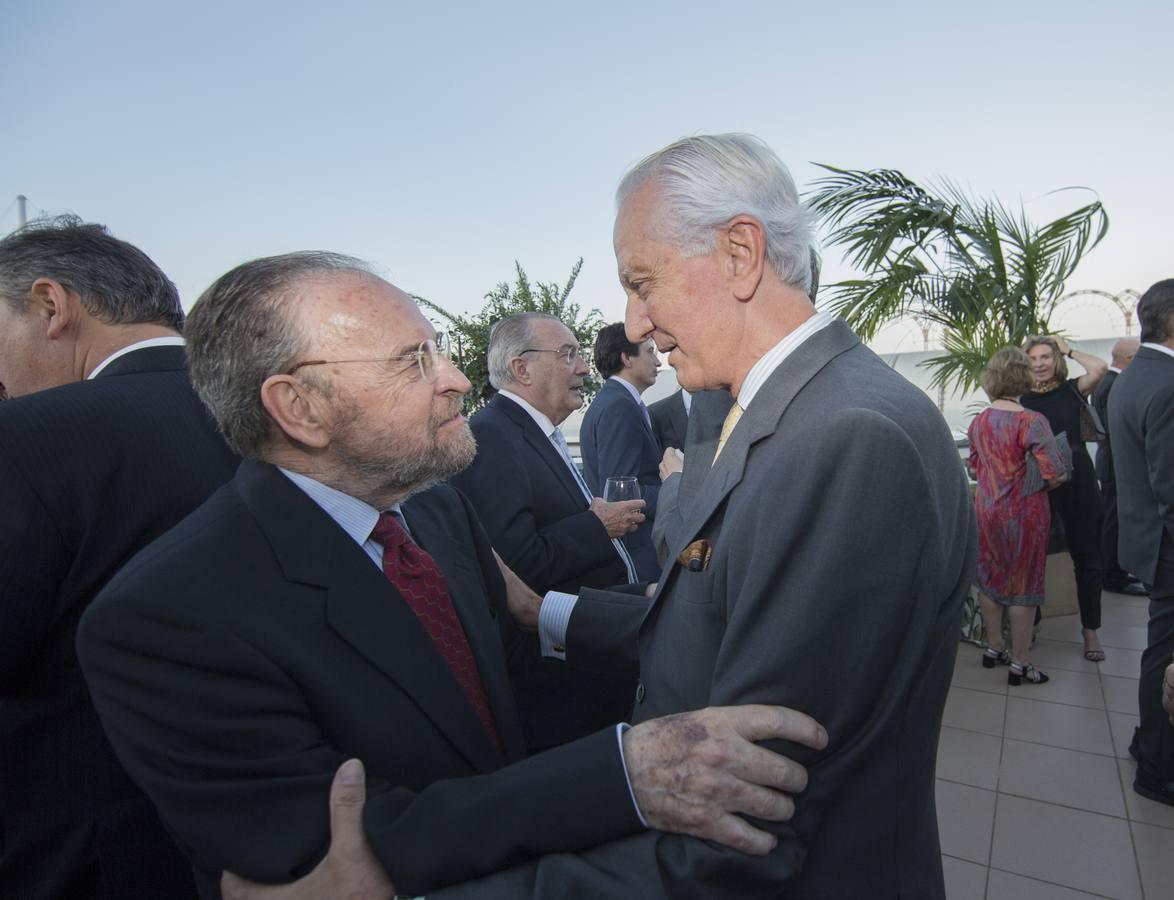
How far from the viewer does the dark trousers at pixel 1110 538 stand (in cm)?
579

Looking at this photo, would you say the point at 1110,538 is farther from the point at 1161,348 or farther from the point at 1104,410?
the point at 1161,348

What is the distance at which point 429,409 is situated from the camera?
54.0 inches

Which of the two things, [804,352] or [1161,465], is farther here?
[1161,465]

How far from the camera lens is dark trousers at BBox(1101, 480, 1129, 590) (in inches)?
228

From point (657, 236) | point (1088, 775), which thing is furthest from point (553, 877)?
point (1088, 775)

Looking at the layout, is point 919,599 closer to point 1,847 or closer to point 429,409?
point 429,409

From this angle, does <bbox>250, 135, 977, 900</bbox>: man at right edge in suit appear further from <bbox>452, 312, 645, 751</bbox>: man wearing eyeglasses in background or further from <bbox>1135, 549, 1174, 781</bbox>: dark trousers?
<bbox>1135, 549, 1174, 781</bbox>: dark trousers

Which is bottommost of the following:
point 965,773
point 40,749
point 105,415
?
point 965,773

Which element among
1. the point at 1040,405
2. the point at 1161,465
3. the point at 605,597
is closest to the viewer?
the point at 605,597

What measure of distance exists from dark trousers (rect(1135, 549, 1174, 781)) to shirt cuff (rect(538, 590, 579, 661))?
297 centimetres

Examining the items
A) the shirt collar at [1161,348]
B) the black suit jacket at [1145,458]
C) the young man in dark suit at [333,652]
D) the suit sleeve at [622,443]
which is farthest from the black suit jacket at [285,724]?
the shirt collar at [1161,348]

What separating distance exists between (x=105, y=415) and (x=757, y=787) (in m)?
1.39

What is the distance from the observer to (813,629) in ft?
3.01

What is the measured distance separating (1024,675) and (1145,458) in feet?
6.26
